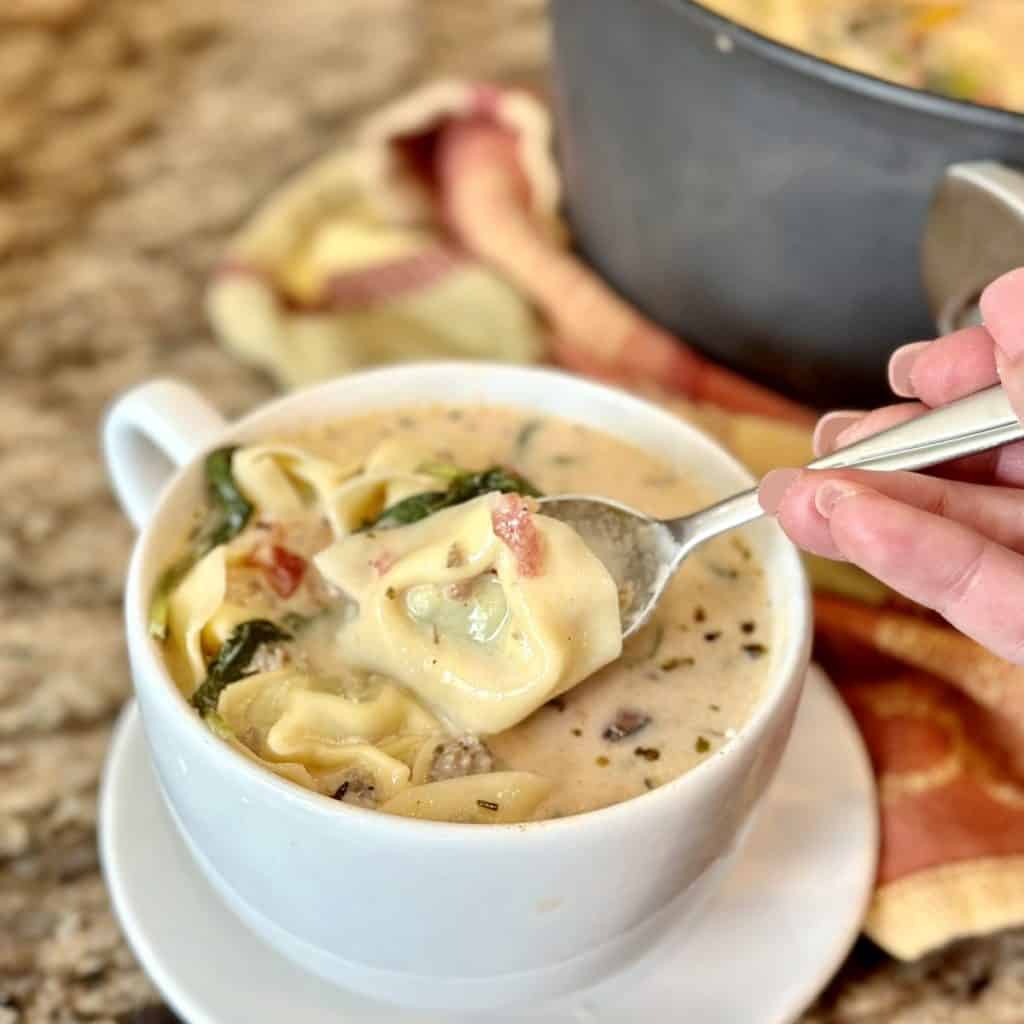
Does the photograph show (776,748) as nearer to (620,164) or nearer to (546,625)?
(546,625)

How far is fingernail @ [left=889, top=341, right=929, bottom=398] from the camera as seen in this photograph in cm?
77

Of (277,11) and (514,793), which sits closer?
(514,793)

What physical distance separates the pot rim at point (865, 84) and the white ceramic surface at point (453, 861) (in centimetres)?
29

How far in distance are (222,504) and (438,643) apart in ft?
0.61

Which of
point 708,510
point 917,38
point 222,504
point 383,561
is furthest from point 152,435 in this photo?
point 917,38

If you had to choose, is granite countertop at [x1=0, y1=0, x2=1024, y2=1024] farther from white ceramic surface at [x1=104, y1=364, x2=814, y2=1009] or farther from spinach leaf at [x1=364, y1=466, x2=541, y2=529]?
spinach leaf at [x1=364, y1=466, x2=541, y2=529]

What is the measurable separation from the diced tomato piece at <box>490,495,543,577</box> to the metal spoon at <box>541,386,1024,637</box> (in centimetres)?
6

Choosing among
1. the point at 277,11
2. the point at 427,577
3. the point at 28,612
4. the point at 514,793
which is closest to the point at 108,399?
the point at 28,612

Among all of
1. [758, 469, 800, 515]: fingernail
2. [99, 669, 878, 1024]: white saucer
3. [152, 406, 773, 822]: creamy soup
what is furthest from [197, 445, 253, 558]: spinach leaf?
[758, 469, 800, 515]: fingernail

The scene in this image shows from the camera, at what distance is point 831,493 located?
25.0 inches

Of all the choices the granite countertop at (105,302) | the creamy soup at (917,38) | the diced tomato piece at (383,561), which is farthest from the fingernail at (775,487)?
the creamy soup at (917,38)

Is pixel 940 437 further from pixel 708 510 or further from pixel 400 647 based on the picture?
pixel 400 647

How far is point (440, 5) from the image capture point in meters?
1.90

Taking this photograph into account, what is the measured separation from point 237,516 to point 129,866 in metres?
0.23
